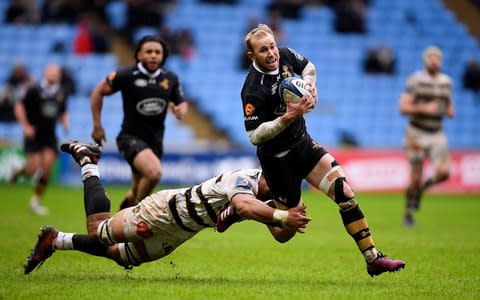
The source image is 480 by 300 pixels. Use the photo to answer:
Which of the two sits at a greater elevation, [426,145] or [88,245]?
[88,245]

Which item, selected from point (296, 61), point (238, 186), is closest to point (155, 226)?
point (238, 186)

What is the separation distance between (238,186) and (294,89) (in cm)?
95

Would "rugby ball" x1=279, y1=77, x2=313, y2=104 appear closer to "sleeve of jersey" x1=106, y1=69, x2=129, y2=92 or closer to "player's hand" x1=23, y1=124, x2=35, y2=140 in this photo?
"sleeve of jersey" x1=106, y1=69, x2=129, y2=92

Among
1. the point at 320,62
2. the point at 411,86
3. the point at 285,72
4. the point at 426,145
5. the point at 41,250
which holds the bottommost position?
the point at 426,145

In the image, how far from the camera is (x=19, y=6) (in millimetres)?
25109

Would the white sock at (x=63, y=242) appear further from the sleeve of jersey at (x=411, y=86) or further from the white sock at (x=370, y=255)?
the sleeve of jersey at (x=411, y=86)

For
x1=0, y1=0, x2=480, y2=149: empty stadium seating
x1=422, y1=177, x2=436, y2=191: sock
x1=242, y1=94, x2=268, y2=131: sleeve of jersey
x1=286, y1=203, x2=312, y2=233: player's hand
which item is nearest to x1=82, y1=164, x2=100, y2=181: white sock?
x1=242, y1=94, x2=268, y2=131: sleeve of jersey

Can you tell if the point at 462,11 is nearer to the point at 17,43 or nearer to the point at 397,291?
the point at 17,43

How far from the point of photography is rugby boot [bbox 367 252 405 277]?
597cm

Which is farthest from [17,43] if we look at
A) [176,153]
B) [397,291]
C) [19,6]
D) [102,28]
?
[397,291]

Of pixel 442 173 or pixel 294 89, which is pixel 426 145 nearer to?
pixel 442 173

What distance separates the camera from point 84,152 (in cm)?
669

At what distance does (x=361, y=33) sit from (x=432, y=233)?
15.6 meters

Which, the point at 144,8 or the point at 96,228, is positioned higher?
the point at 144,8
